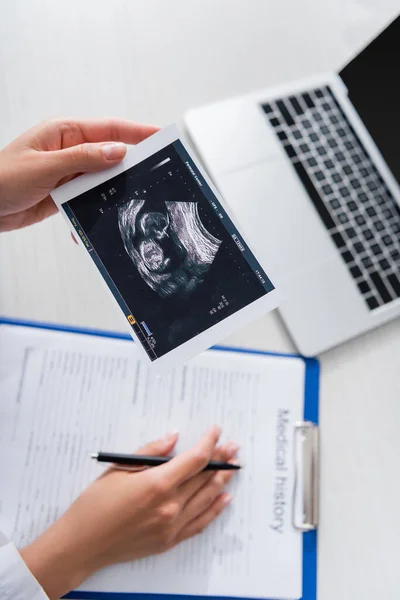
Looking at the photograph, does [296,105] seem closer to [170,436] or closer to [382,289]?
[382,289]

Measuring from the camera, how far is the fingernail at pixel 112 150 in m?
0.55

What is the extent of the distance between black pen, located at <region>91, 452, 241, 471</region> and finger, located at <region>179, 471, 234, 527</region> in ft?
0.04

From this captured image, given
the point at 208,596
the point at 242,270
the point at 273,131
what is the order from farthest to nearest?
the point at 273,131, the point at 208,596, the point at 242,270

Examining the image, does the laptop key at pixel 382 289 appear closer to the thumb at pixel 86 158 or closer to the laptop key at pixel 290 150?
the laptop key at pixel 290 150

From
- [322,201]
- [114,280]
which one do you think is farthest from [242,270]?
[322,201]

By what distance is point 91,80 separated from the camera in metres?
0.78

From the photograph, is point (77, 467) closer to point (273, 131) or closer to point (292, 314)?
point (292, 314)

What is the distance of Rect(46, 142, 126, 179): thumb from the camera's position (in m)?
0.55

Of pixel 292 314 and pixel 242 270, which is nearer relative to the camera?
pixel 242 270

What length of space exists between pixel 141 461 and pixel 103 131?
40cm

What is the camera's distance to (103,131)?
644mm

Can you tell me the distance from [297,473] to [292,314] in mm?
205

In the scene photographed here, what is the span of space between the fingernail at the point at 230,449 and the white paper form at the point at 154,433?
0.01 m

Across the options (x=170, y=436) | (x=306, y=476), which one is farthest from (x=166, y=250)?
(x=306, y=476)
